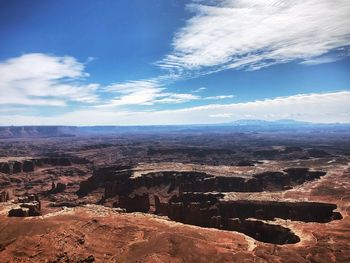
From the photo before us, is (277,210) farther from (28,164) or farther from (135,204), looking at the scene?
(28,164)

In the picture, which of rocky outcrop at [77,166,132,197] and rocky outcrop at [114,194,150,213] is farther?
rocky outcrop at [77,166,132,197]

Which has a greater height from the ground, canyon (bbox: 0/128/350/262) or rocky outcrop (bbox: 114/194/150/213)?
canyon (bbox: 0/128/350/262)

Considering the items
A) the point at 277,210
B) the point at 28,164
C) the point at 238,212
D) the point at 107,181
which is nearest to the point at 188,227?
the point at 238,212

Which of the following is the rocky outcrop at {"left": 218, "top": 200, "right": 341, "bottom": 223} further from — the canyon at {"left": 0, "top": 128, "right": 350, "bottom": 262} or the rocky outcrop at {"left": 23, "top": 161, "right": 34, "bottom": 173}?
the rocky outcrop at {"left": 23, "top": 161, "right": 34, "bottom": 173}

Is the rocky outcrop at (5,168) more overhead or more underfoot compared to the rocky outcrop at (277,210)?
more overhead

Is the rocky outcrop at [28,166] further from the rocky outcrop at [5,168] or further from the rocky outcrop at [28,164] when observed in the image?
the rocky outcrop at [5,168]


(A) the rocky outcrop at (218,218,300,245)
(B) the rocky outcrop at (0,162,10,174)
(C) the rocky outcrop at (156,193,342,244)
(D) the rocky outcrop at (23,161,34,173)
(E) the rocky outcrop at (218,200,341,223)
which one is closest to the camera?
(A) the rocky outcrop at (218,218,300,245)

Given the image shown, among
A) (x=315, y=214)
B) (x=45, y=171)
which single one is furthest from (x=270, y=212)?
(x=45, y=171)

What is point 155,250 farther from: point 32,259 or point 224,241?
point 32,259

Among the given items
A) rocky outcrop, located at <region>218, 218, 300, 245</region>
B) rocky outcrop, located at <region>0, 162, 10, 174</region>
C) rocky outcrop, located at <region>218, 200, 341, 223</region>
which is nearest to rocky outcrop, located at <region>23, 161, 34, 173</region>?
rocky outcrop, located at <region>0, 162, 10, 174</region>

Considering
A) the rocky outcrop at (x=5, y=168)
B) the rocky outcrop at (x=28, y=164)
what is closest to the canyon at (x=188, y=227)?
the rocky outcrop at (x=5, y=168)

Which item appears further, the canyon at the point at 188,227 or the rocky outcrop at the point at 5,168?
the rocky outcrop at the point at 5,168

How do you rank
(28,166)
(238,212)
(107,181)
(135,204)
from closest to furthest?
(238,212) < (135,204) < (107,181) < (28,166)
